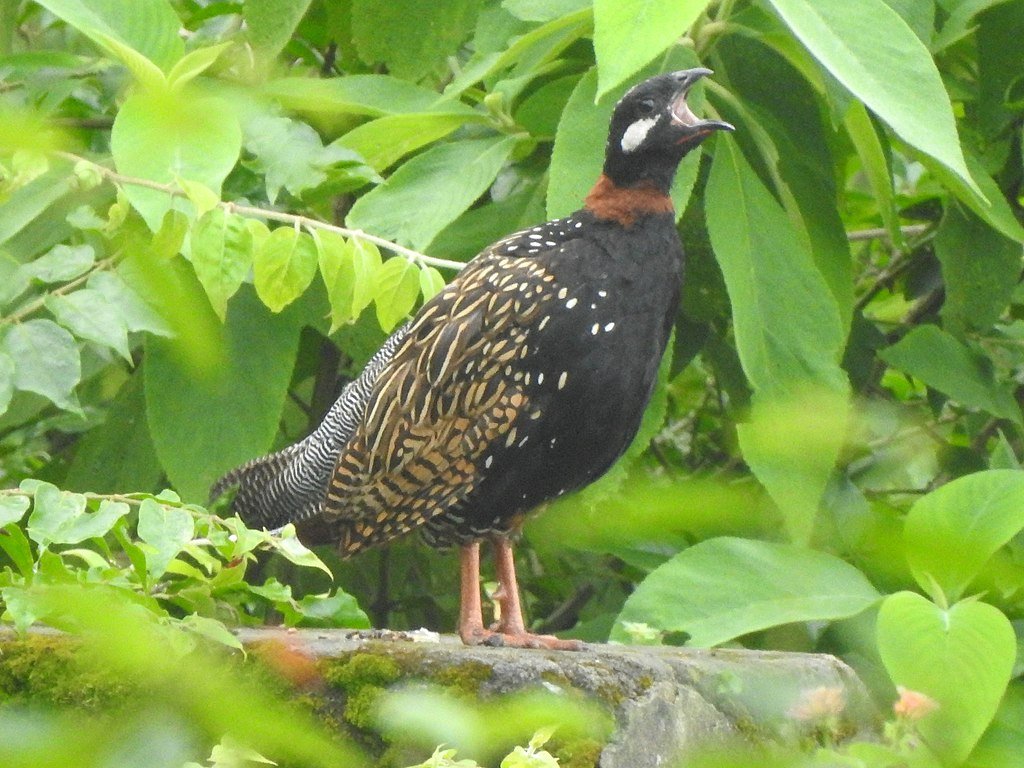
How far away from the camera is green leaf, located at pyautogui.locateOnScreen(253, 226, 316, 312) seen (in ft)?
7.98

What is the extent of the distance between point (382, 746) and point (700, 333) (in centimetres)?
237

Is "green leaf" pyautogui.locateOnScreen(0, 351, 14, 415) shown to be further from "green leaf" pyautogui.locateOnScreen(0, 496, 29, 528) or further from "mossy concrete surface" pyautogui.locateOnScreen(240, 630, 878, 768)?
"mossy concrete surface" pyautogui.locateOnScreen(240, 630, 878, 768)

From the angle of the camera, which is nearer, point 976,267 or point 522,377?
point 522,377

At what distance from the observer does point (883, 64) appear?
8.09 ft

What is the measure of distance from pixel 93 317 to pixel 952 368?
249 centimetres

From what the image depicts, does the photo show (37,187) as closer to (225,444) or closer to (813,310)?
(225,444)

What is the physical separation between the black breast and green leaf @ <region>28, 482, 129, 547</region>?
1.35 meters

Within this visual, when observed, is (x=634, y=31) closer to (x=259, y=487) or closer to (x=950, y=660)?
(x=950, y=660)

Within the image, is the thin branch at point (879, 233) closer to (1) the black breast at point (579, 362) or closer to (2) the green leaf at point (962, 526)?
(1) the black breast at point (579, 362)

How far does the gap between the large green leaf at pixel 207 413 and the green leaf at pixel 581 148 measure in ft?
2.72

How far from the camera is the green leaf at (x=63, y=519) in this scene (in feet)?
6.15

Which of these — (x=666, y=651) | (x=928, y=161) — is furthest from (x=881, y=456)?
(x=666, y=651)

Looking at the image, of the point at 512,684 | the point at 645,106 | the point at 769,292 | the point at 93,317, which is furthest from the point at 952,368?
the point at 93,317

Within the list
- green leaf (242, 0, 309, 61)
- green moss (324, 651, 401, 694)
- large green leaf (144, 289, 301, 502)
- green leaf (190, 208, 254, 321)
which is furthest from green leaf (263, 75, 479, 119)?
green moss (324, 651, 401, 694)
